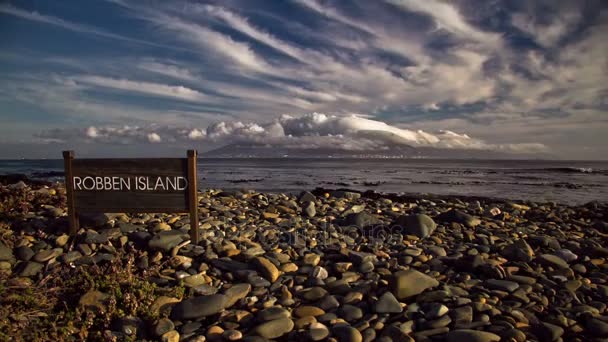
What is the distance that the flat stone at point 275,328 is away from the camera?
3.67 m

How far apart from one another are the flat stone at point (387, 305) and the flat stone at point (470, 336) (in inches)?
27.0

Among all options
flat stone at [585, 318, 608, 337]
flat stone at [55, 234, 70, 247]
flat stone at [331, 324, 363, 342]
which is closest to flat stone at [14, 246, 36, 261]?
flat stone at [55, 234, 70, 247]

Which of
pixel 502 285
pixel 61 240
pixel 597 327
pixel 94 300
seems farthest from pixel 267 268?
pixel 597 327

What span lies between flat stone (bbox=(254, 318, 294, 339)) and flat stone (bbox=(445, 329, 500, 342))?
1780 millimetres

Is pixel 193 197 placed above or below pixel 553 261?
above

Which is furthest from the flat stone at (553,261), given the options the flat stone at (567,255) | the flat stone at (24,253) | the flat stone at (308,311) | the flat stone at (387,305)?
the flat stone at (24,253)

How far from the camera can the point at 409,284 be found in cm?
460

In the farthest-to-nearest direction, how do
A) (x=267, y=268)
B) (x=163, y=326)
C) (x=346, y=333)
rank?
(x=267, y=268)
(x=163, y=326)
(x=346, y=333)

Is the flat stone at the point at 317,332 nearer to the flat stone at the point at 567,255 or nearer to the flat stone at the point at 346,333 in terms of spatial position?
the flat stone at the point at 346,333

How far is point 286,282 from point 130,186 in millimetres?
3558

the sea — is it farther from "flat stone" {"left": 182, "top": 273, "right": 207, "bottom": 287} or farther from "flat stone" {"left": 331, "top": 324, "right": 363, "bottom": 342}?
"flat stone" {"left": 331, "top": 324, "right": 363, "bottom": 342}

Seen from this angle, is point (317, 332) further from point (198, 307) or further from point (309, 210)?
point (309, 210)

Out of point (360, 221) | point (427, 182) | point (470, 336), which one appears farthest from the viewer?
point (427, 182)

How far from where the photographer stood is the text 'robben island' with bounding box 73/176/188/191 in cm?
612
